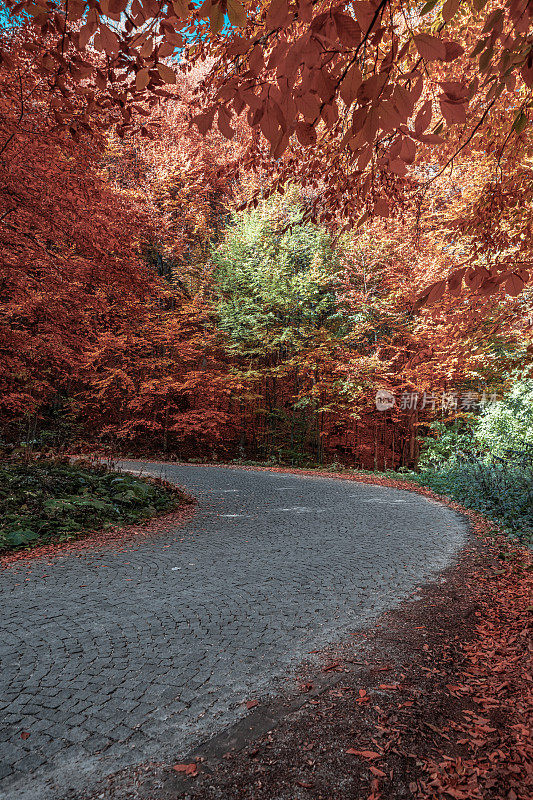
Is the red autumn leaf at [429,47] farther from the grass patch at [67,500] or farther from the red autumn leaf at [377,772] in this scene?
the grass patch at [67,500]

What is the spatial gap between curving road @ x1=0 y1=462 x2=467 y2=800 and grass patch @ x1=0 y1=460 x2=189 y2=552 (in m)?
0.78

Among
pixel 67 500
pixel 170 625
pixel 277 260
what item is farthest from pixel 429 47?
pixel 277 260

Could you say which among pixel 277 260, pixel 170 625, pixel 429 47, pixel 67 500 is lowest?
pixel 170 625

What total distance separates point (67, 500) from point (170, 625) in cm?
377

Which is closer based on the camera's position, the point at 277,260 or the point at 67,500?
the point at 67,500

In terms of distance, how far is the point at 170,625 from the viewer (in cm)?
336

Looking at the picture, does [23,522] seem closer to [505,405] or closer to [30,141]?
[30,141]

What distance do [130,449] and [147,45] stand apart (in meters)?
16.3

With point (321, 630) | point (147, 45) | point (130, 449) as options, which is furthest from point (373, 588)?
point (130, 449)

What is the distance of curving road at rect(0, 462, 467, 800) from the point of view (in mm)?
2158

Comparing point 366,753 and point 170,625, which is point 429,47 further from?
point 170,625

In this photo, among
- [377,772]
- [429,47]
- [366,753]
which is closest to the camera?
[429,47]

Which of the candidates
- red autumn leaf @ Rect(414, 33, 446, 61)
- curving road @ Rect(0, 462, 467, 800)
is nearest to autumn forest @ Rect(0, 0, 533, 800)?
red autumn leaf @ Rect(414, 33, 446, 61)

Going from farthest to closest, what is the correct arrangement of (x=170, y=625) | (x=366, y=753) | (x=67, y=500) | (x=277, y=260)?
(x=277, y=260)
(x=67, y=500)
(x=170, y=625)
(x=366, y=753)
